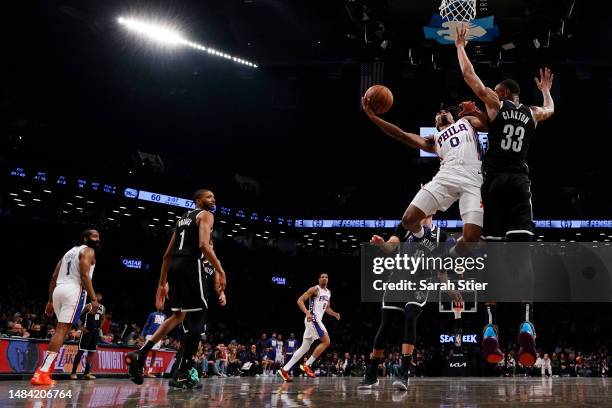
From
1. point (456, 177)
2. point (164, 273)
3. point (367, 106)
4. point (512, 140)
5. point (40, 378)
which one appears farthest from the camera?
point (164, 273)

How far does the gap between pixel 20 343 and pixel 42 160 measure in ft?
48.4

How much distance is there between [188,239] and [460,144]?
300 centimetres

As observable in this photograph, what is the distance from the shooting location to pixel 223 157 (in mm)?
31875

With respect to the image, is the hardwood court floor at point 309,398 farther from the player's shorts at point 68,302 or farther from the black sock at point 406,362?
the player's shorts at point 68,302

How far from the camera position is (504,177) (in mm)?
5406

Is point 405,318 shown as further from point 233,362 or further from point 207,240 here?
point 233,362

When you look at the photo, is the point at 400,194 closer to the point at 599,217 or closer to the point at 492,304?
the point at 599,217

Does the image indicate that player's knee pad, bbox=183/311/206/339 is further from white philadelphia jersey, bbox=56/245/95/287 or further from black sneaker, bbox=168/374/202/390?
white philadelphia jersey, bbox=56/245/95/287

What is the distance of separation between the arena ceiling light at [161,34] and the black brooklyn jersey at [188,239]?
50.9ft

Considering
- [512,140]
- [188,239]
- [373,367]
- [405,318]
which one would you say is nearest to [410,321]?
[405,318]

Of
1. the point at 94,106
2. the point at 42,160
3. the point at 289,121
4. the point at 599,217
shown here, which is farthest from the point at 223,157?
the point at 599,217

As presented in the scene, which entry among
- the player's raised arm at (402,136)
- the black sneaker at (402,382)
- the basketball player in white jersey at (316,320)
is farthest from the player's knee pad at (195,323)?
the basketball player in white jersey at (316,320)

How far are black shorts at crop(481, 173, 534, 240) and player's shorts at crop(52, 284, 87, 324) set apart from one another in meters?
4.69

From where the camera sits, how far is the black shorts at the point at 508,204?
535cm
